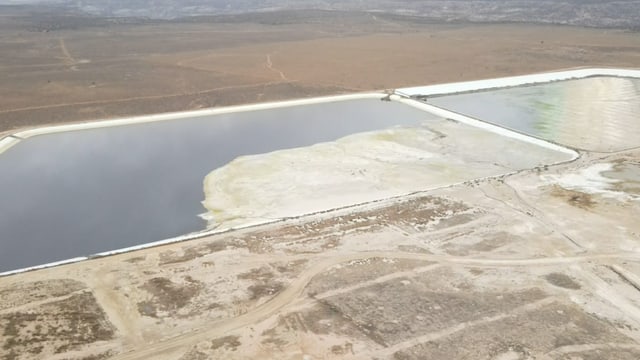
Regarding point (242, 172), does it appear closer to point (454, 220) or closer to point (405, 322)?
point (454, 220)

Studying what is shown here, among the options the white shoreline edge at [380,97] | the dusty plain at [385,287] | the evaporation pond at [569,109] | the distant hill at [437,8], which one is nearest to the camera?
the dusty plain at [385,287]

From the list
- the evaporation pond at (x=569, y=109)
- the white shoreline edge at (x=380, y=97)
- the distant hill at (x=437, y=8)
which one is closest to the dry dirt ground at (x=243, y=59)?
the white shoreline edge at (x=380, y=97)

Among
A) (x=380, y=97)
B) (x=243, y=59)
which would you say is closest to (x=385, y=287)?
(x=380, y=97)

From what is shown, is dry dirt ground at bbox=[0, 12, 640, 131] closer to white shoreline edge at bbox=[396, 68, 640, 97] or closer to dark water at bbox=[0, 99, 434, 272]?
white shoreline edge at bbox=[396, 68, 640, 97]

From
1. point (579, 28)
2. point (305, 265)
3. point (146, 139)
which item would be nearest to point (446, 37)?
point (579, 28)

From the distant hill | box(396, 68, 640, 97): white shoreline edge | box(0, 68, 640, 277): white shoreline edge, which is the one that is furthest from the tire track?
the distant hill

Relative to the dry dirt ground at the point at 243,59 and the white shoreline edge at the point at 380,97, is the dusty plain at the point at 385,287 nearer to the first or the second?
the white shoreline edge at the point at 380,97
